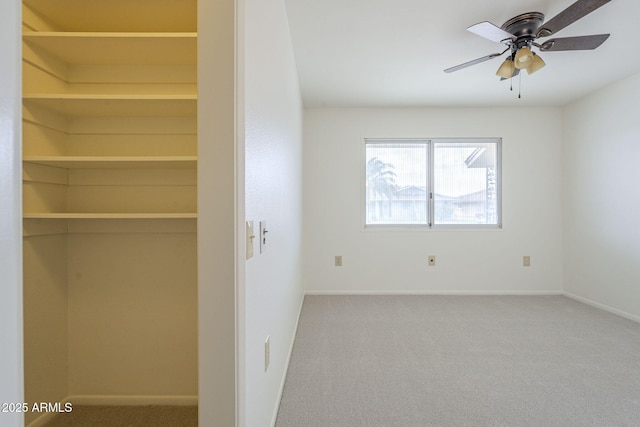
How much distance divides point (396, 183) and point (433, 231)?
77 cm

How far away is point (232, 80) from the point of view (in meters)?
0.92

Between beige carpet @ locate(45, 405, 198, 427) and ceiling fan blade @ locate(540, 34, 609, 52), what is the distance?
3050 mm

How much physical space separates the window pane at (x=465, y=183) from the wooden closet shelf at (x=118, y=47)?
3.39 meters

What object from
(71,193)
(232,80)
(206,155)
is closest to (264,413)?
(206,155)

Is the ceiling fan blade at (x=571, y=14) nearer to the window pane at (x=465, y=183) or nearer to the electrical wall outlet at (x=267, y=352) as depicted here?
the window pane at (x=465, y=183)

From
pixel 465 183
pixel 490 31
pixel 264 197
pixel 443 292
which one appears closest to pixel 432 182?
pixel 465 183

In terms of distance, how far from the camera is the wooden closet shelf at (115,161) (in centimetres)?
151

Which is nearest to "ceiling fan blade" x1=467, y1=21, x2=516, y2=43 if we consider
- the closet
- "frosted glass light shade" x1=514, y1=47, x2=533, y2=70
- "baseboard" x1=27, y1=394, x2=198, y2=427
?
"frosted glass light shade" x1=514, y1=47, x2=533, y2=70

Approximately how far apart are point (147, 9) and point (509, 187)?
13.7 ft

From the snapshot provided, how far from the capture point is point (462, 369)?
2.18 m

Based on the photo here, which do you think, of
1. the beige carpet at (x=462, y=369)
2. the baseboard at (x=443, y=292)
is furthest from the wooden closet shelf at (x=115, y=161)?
the baseboard at (x=443, y=292)

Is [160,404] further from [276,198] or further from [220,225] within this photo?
[220,225]

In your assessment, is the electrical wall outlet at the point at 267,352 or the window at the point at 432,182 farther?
Result: the window at the point at 432,182

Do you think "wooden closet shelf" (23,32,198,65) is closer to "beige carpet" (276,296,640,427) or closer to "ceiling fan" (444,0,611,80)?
"ceiling fan" (444,0,611,80)
